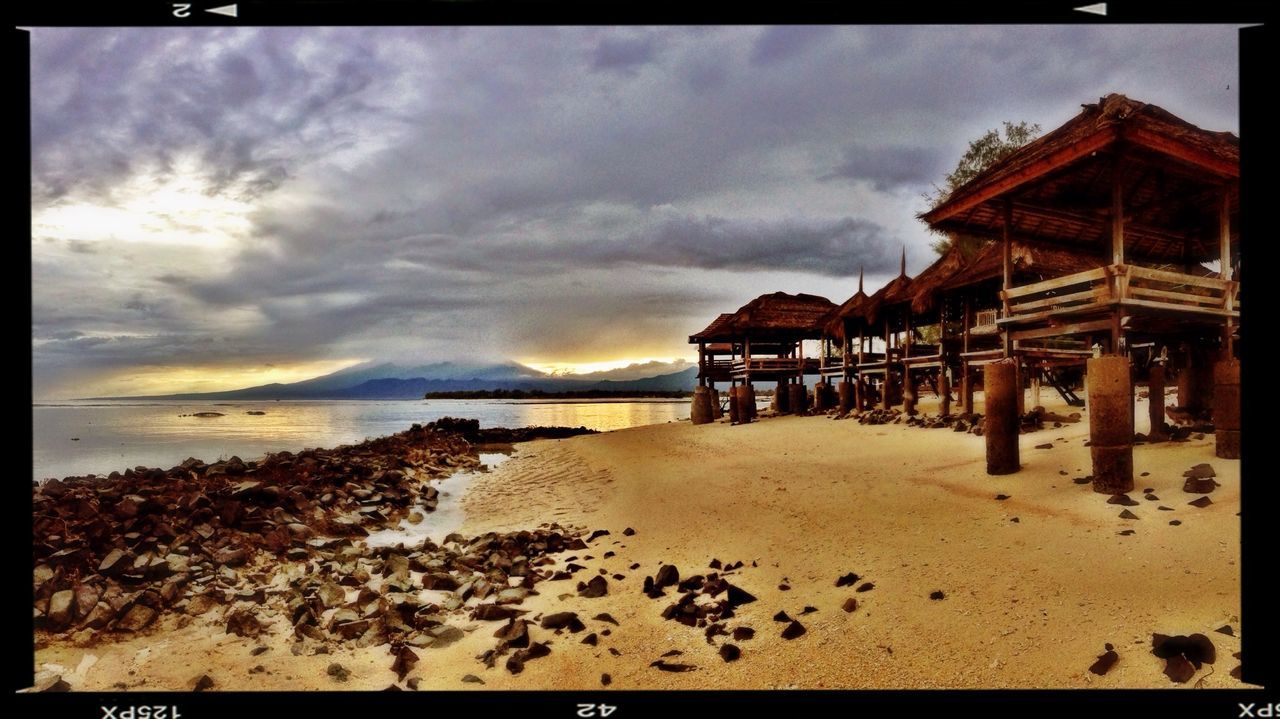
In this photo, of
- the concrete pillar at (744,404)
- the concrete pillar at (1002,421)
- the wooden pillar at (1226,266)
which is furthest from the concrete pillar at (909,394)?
the concrete pillar at (1002,421)

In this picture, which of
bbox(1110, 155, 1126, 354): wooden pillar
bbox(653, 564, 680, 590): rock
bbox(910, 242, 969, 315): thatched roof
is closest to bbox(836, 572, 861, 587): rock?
bbox(653, 564, 680, 590): rock

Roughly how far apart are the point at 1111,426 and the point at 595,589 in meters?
6.41

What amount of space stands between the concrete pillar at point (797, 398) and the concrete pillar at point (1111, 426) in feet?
65.4

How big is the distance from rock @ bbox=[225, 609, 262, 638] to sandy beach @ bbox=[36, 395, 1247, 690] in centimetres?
7

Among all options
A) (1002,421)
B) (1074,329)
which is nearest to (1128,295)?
(1074,329)

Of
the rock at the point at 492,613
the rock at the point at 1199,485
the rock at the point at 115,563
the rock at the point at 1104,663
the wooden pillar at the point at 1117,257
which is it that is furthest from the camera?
the wooden pillar at the point at 1117,257

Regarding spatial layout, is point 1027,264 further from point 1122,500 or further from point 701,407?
point 701,407

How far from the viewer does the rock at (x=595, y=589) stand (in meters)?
5.64

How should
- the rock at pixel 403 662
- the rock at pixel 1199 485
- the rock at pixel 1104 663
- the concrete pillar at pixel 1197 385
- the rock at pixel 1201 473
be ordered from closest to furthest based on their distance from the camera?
Answer: the rock at pixel 1104 663 < the rock at pixel 403 662 < the rock at pixel 1199 485 < the rock at pixel 1201 473 < the concrete pillar at pixel 1197 385

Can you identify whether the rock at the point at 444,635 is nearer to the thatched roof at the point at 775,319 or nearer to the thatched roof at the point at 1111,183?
the thatched roof at the point at 1111,183

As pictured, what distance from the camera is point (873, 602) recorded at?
15.7 ft

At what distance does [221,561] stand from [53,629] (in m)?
1.94

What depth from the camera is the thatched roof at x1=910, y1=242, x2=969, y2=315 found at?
61.7 ft

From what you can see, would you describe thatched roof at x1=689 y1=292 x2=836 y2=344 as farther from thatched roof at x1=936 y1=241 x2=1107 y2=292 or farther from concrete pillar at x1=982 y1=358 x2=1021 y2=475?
concrete pillar at x1=982 y1=358 x2=1021 y2=475
